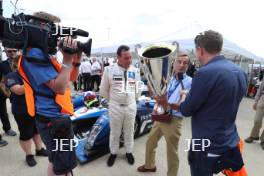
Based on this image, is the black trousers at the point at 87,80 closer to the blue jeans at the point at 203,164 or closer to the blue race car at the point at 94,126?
the blue race car at the point at 94,126

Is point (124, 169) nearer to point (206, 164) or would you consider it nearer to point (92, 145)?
point (92, 145)

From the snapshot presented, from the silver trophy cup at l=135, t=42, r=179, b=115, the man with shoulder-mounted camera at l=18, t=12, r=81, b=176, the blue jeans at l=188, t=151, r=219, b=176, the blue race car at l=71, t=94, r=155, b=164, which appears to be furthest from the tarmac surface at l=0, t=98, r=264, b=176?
the silver trophy cup at l=135, t=42, r=179, b=115

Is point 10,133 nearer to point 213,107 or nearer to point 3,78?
point 3,78

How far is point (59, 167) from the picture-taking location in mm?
2152

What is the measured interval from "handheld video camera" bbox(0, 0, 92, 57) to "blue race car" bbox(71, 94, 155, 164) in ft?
7.50

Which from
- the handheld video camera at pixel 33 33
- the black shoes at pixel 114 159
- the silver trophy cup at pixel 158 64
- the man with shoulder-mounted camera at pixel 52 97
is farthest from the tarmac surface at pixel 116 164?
the handheld video camera at pixel 33 33

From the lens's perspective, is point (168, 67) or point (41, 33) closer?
point (41, 33)

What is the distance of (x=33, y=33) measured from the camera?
1874mm

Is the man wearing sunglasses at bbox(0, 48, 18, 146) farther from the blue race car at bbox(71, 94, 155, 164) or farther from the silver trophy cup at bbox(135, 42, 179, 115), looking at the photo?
the silver trophy cup at bbox(135, 42, 179, 115)

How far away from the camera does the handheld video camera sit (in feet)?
5.95

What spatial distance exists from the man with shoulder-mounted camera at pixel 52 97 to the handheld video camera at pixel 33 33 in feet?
0.18

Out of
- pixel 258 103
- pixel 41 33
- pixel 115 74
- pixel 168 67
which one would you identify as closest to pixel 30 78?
pixel 41 33

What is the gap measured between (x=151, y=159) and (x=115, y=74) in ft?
4.31

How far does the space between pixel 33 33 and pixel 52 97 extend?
0.51m
